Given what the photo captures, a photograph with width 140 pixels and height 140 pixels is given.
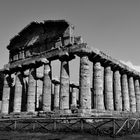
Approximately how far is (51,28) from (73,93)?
15985 millimetres

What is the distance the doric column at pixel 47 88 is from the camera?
984 inches

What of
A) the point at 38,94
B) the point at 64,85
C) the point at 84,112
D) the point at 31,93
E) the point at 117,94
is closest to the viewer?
the point at 84,112

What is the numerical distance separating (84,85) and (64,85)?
2.43 meters

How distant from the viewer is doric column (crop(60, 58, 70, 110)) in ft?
76.4

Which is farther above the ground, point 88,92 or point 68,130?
point 88,92

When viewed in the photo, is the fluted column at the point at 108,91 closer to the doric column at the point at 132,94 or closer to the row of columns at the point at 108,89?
the row of columns at the point at 108,89

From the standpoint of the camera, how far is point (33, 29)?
2997 centimetres

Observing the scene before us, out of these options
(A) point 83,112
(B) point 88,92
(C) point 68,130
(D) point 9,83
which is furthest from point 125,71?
(C) point 68,130

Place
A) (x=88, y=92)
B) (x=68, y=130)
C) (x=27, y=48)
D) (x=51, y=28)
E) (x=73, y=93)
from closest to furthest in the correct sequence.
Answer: (x=68, y=130) < (x=88, y=92) < (x=51, y=28) < (x=27, y=48) < (x=73, y=93)

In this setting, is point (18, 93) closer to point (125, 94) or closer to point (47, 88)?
point (47, 88)

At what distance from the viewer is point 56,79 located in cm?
3656

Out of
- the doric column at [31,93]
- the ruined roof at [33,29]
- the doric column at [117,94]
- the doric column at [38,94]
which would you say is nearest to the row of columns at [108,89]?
the doric column at [117,94]

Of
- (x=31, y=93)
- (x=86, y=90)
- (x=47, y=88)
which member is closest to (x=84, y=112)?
(x=86, y=90)

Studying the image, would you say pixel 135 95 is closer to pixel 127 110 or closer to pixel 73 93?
pixel 127 110
